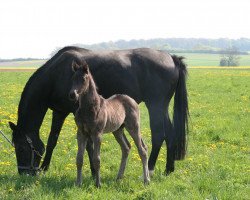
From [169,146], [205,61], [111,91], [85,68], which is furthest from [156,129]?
[205,61]

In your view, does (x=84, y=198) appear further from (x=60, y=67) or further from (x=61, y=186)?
(x=60, y=67)

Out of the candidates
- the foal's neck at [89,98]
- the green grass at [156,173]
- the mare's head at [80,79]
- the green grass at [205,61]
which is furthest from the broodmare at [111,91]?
the green grass at [205,61]

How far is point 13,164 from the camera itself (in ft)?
26.2

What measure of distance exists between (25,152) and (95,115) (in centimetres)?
187

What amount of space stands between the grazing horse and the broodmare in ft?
2.51

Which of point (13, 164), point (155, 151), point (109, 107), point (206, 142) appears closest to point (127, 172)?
point (155, 151)

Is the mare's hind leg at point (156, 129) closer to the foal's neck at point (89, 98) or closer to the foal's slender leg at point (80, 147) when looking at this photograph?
the foal's slender leg at point (80, 147)

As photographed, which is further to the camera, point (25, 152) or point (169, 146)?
point (169, 146)

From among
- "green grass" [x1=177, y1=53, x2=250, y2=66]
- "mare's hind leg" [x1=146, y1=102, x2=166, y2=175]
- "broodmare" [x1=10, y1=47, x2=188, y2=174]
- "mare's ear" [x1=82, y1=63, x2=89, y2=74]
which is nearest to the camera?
"mare's ear" [x1=82, y1=63, x2=89, y2=74]

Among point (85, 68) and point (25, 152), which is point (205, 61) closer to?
point (25, 152)

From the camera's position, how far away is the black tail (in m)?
8.16

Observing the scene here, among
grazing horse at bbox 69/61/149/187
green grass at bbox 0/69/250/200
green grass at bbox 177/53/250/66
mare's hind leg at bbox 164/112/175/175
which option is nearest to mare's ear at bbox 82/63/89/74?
grazing horse at bbox 69/61/149/187

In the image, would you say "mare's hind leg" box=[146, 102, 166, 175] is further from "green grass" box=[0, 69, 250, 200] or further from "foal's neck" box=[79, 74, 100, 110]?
"foal's neck" box=[79, 74, 100, 110]

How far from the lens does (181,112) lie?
8289 mm
